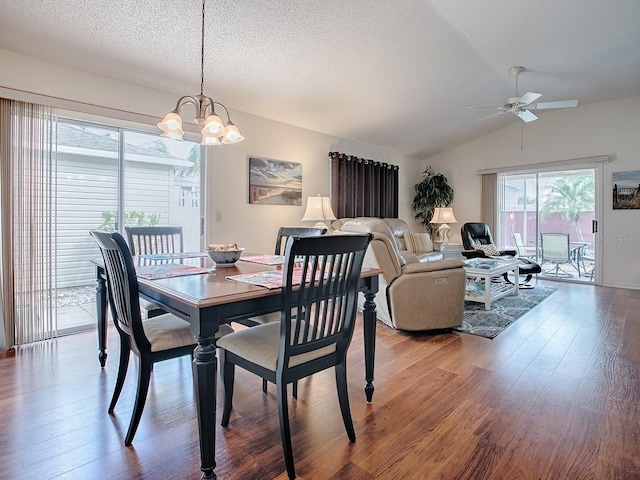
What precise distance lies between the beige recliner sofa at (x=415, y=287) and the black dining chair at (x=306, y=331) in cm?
148

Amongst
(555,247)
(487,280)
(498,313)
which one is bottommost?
(498,313)

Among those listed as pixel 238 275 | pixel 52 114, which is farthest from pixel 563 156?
pixel 52 114

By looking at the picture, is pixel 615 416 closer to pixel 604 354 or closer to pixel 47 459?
pixel 604 354

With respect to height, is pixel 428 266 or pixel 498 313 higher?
pixel 428 266

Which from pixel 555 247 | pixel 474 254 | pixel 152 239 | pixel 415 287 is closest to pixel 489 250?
pixel 474 254

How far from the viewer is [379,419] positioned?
188 centimetres

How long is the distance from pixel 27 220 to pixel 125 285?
6.31ft

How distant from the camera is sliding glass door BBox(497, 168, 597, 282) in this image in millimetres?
5828

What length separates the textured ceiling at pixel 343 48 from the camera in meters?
2.59

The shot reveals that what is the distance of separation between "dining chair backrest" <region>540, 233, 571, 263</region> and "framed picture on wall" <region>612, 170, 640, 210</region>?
2.74 feet

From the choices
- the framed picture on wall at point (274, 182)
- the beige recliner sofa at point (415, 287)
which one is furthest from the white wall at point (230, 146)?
the beige recliner sofa at point (415, 287)

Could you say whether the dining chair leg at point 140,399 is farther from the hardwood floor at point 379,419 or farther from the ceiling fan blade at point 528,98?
the ceiling fan blade at point 528,98

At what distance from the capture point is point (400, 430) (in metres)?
1.78

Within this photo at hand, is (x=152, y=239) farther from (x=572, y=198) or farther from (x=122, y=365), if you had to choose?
(x=572, y=198)
